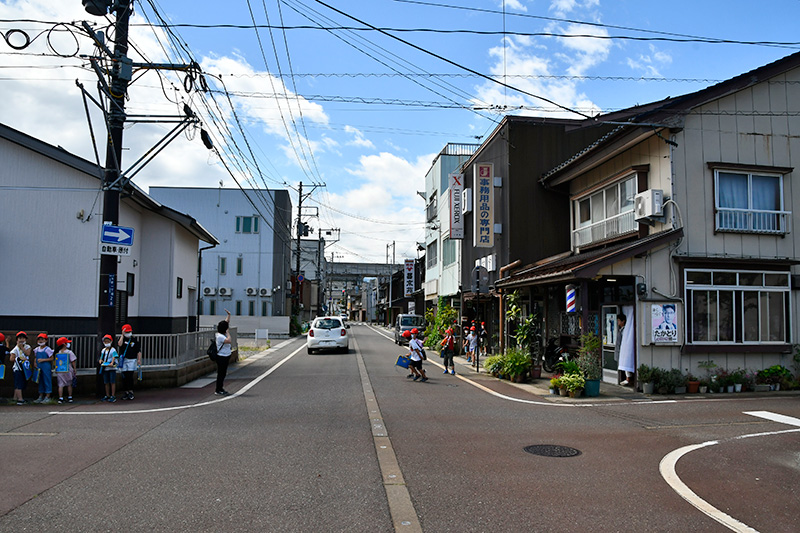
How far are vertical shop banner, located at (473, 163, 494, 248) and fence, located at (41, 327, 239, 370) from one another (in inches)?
421

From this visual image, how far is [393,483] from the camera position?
613 cm

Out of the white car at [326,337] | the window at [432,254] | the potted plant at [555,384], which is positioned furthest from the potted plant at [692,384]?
the window at [432,254]

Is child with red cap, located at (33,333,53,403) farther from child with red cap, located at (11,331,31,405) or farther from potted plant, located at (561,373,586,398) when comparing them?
potted plant, located at (561,373,586,398)

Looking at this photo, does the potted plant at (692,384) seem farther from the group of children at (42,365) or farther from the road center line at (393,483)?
the group of children at (42,365)

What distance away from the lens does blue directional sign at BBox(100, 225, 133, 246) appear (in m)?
12.4

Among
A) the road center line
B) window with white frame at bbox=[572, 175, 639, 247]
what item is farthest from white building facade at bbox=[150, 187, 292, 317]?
the road center line

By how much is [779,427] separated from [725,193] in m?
6.75

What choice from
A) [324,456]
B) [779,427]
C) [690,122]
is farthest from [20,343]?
[690,122]

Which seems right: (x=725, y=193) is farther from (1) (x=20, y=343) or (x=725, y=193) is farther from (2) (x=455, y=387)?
(1) (x=20, y=343)

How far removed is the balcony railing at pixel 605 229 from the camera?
15539mm

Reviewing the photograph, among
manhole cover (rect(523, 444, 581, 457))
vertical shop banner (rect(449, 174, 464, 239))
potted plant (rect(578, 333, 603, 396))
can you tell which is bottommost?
manhole cover (rect(523, 444, 581, 457))

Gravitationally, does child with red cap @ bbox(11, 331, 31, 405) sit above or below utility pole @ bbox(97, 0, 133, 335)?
below

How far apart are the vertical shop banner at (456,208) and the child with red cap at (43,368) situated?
17691mm

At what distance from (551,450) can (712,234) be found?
888cm
